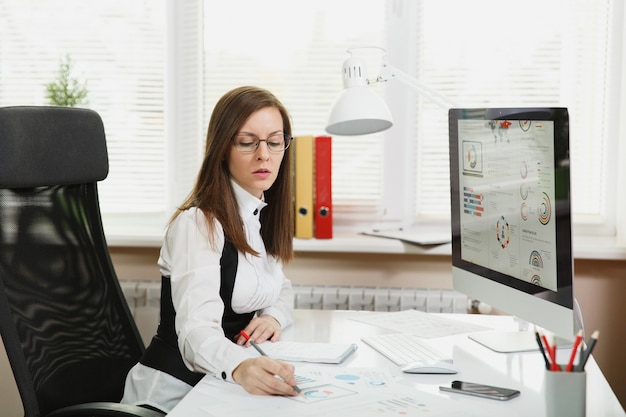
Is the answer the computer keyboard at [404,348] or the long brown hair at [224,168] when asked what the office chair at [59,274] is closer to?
the long brown hair at [224,168]

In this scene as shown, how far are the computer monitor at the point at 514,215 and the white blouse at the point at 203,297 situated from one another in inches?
19.0

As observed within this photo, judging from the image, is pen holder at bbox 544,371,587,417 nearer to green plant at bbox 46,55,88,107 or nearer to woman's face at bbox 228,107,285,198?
woman's face at bbox 228,107,285,198

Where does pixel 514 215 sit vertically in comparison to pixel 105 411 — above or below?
above

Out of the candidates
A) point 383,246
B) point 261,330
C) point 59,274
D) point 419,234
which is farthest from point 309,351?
point 419,234

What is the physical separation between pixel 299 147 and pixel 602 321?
1145 millimetres

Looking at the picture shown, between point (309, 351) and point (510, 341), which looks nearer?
point (309, 351)

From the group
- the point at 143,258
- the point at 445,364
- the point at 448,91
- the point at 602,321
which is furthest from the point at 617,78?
the point at 143,258

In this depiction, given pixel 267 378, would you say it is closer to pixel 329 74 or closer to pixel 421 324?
pixel 421 324

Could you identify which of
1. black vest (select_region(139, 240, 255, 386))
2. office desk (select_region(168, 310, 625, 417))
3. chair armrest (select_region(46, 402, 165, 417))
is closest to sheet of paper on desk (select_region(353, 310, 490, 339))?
office desk (select_region(168, 310, 625, 417))

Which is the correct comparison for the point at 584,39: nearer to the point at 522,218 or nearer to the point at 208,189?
the point at 522,218

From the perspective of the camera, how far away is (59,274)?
1702 mm

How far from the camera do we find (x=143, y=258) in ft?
8.57

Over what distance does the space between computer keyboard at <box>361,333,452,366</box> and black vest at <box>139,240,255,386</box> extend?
0.32 meters

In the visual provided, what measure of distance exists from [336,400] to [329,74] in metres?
1.56
